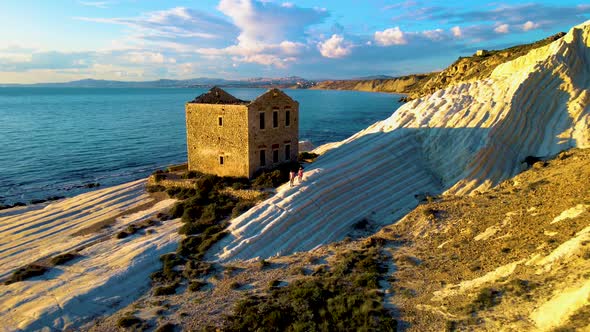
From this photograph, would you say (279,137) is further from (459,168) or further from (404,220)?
(459,168)

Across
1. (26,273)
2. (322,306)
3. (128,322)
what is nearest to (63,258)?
(26,273)

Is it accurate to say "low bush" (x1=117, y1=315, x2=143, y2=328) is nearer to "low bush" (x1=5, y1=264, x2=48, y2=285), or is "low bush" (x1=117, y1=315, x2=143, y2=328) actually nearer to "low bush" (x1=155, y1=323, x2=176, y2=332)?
"low bush" (x1=155, y1=323, x2=176, y2=332)

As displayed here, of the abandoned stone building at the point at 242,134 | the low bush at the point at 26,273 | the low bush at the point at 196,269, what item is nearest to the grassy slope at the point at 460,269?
the low bush at the point at 196,269

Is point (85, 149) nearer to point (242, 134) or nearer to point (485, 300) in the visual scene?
point (242, 134)

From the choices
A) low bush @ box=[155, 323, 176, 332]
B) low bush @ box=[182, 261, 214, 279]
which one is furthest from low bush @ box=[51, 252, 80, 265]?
low bush @ box=[155, 323, 176, 332]

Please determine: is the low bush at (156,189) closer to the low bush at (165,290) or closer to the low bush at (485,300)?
the low bush at (165,290)

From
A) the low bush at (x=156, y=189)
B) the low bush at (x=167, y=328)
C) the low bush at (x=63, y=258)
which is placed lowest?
the low bush at (x=63, y=258)
